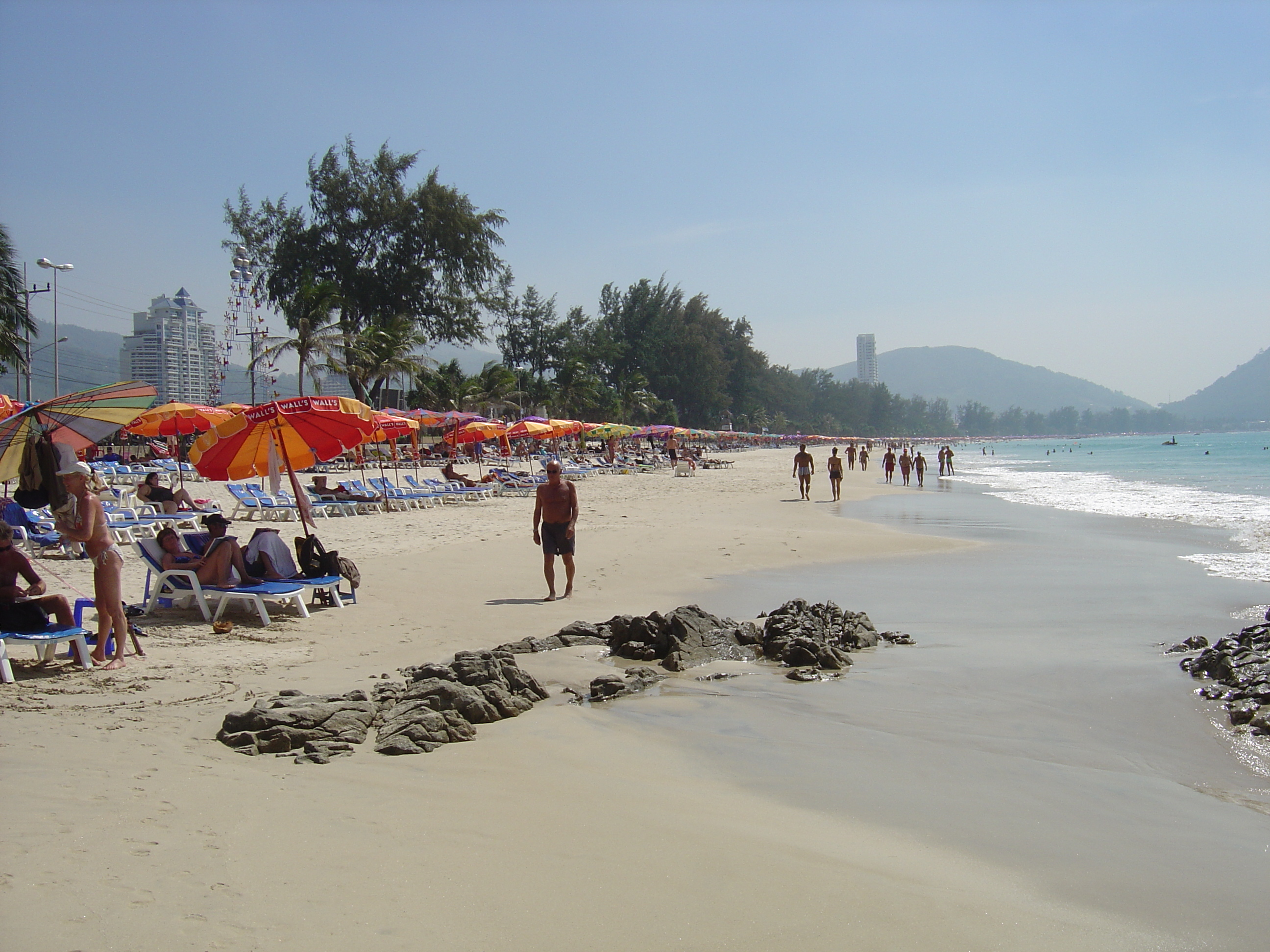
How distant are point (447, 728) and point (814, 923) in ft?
7.83

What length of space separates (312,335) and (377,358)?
346 centimetres

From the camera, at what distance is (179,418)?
56.9ft

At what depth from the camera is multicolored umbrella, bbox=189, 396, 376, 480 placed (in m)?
8.51

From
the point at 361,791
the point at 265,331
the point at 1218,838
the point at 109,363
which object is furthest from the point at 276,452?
the point at 109,363

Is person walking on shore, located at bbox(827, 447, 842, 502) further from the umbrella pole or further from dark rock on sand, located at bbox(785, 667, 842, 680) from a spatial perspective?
dark rock on sand, located at bbox(785, 667, 842, 680)

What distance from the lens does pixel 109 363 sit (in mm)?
87938

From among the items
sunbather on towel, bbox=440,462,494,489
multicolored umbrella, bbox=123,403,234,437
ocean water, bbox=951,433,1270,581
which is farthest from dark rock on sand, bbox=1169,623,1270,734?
sunbather on towel, bbox=440,462,494,489

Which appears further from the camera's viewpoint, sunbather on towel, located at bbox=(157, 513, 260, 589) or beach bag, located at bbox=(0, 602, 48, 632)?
sunbather on towel, located at bbox=(157, 513, 260, 589)

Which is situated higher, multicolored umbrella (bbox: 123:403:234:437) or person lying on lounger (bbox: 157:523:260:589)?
multicolored umbrella (bbox: 123:403:234:437)

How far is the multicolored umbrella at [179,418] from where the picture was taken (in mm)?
16578

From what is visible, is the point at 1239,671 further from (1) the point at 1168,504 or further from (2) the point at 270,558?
(1) the point at 1168,504

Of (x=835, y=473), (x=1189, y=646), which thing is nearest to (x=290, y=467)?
(x=1189, y=646)

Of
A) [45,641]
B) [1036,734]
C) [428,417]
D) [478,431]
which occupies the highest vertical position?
[428,417]

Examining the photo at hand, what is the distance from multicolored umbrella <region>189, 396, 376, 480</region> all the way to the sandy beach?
3.18m
